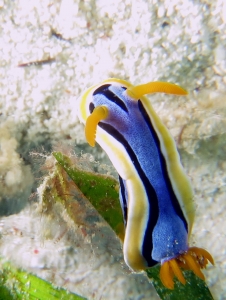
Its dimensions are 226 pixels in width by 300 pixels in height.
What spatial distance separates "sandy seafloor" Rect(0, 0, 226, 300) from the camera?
2.60 meters

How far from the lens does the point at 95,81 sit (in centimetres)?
301

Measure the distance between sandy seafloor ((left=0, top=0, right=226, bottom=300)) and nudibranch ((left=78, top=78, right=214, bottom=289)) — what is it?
2.11ft

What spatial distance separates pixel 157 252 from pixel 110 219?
1.70ft

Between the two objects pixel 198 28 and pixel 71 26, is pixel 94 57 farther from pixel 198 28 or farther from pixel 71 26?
pixel 198 28

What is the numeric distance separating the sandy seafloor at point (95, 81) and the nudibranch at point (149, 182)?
64 centimetres

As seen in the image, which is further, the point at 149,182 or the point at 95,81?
A: the point at 95,81

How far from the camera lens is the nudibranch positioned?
78.7 inches

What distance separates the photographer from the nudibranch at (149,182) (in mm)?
2000

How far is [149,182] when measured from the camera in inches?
78.5

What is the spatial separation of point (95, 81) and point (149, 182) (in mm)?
1390

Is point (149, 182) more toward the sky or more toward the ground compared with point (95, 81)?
more toward the ground

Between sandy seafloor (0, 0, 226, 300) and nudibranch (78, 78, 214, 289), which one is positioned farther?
sandy seafloor (0, 0, 226, 300)

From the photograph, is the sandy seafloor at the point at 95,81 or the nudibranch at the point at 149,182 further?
the sandy seafloor at the point at 95,81

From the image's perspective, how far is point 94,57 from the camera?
2.97 meters
